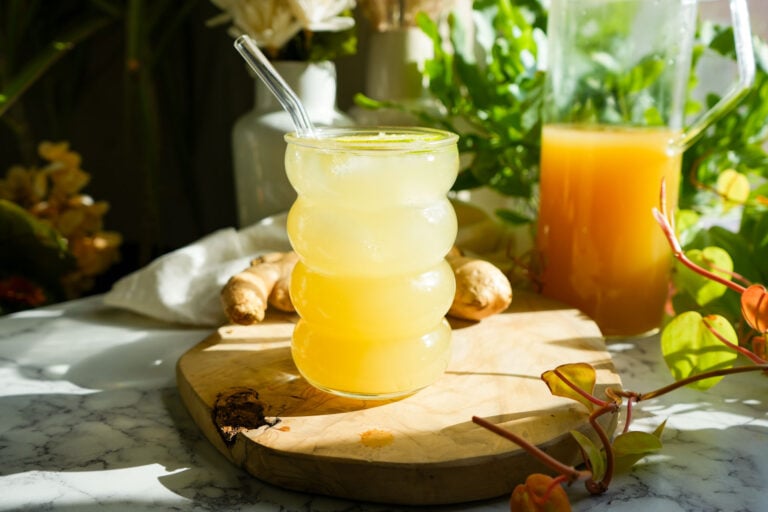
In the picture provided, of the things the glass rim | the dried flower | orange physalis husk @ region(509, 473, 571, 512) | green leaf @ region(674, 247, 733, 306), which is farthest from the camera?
the dried flower

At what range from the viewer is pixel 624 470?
0.63 meters

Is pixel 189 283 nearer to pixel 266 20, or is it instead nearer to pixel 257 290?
pixel 257 290

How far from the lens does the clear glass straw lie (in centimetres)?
73

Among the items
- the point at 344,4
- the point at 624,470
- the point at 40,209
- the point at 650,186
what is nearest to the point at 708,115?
the point at 650,186

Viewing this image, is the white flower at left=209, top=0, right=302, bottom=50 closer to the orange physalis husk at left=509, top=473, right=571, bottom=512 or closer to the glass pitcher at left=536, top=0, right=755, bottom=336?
the glass pitcher at left=536, top=0, right=755, bottom=336

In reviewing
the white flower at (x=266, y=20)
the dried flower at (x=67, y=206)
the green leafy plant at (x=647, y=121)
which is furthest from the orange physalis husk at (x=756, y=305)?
the dried flower at (x=67, y=206)

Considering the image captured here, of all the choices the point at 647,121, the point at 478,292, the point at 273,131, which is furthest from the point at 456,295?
the point at 273,131

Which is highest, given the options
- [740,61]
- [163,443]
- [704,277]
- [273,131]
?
[740,61]

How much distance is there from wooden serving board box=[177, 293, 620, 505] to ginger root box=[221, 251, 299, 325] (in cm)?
3

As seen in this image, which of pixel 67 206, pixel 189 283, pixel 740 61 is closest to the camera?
pixel 740 61

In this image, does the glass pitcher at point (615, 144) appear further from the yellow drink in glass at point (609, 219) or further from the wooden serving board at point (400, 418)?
the wooden serving board at point (400, 418)

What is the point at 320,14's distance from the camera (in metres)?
1.12

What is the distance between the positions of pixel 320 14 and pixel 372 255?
579 millimetres

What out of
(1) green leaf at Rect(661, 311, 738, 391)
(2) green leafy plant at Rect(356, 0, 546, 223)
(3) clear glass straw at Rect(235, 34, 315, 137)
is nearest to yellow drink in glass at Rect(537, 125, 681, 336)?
(2) green leafy plant at Rect(356, 0, 546, 223)
